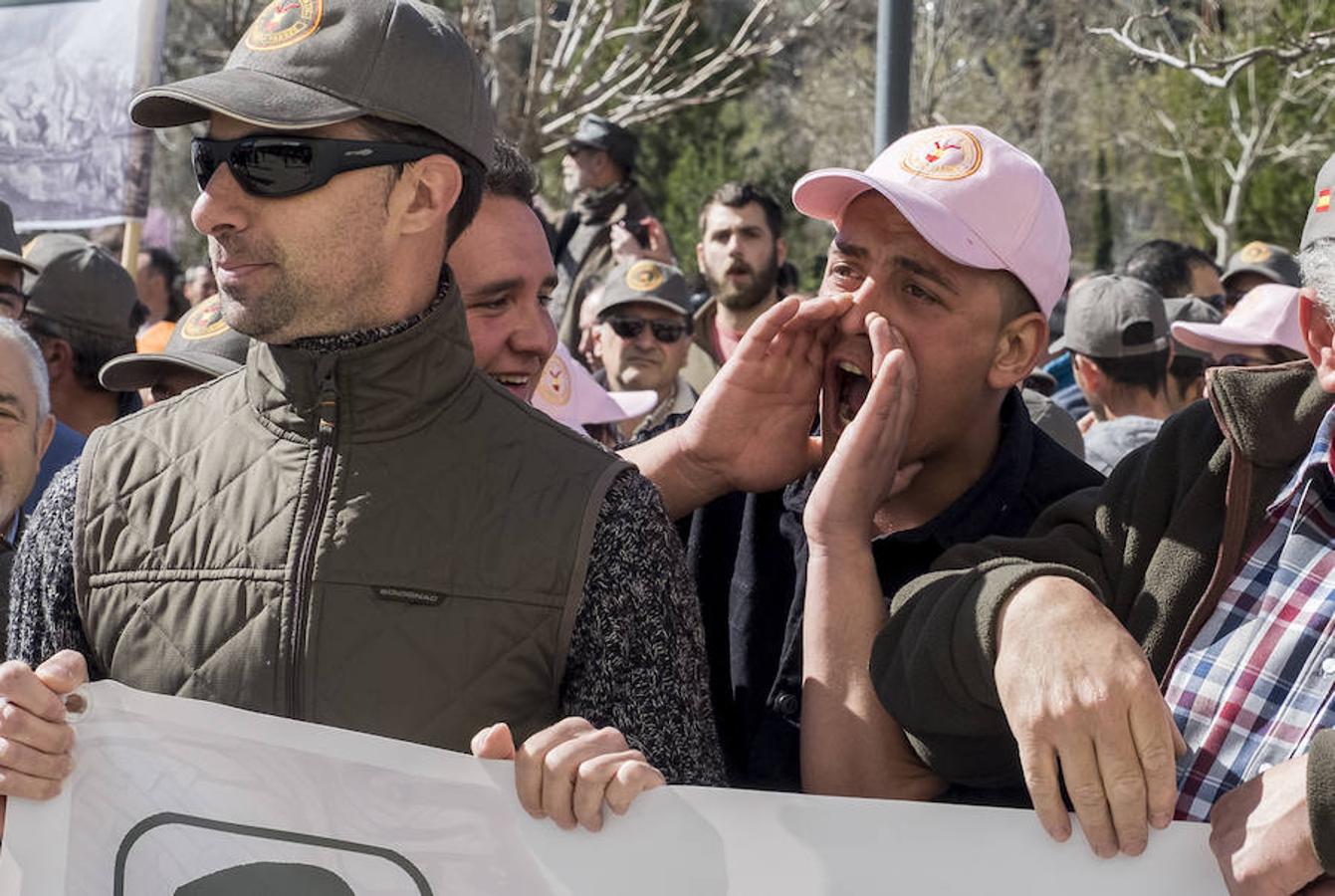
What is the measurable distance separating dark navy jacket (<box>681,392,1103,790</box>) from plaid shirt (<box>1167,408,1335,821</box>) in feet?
1.86

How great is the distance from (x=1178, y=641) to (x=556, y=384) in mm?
2417

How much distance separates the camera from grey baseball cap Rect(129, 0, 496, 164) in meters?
2.36

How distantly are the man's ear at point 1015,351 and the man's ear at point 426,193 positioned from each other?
0.94 meters

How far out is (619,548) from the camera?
7.77ft

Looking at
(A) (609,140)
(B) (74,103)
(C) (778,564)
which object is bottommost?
(A) (609,140)

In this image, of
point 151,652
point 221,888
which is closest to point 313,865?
point 221,888

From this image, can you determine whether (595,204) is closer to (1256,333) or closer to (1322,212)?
(1256,333)

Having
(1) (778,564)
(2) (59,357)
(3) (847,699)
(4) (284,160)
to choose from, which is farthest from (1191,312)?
(4) (284,160)

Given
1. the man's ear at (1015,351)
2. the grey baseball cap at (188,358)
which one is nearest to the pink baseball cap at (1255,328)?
the grey baseball cap at (188,358)

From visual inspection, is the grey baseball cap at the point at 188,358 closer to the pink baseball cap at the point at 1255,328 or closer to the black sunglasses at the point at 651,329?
the black sunglasses at the point at 651,329

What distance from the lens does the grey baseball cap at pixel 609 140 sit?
955 centimetres

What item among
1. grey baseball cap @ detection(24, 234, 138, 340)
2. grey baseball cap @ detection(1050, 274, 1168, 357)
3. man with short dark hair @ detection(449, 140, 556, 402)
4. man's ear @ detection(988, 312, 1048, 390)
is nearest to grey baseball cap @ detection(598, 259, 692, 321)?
grey baseball cap @ detection(1050, 274, 1168, 357)

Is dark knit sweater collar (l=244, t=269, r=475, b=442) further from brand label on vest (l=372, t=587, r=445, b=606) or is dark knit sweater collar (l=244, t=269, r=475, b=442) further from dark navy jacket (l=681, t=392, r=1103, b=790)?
dark navy jacket (l=681, t=392, r=1103, b=790)

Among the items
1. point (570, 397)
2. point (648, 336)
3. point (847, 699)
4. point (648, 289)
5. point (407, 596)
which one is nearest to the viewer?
point (407, 596)
